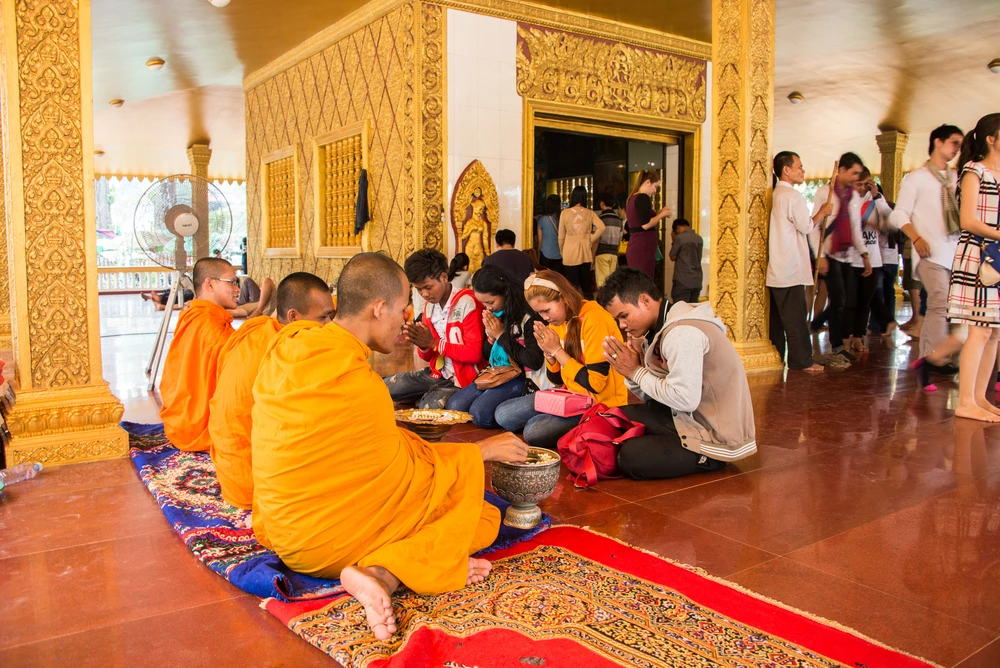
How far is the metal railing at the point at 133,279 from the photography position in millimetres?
20297

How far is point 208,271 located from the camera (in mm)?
4434

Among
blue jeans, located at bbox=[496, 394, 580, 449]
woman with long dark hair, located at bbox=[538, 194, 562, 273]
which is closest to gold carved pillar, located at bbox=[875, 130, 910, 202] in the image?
woman with long dark hair, located at bbox=[538, 194, 562, 273]

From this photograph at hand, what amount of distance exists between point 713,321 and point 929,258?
312 centimetres

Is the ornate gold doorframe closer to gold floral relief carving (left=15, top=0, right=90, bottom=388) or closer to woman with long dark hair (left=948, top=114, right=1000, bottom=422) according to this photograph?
woman with long dark hair (left=948, top=114, right=1000, bottom=422)

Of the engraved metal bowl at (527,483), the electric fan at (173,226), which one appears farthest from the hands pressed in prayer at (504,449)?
the electric fan at (173,226)

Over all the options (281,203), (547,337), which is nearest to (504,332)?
(547,337)

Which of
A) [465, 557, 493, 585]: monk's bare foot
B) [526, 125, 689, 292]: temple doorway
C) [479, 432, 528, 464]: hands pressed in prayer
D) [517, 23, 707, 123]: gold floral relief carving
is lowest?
[465, 557, 493, 585]: monk's bare foot

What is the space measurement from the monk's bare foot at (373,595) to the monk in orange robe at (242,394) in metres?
1.20

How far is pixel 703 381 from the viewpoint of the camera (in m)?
3.62

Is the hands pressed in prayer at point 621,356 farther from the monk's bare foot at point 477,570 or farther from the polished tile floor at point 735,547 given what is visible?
the monk's bare foot at point 477,570

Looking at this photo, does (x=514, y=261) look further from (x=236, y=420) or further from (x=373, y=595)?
(x=373, y=595)

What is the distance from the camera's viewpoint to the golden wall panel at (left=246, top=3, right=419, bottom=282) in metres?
8.07

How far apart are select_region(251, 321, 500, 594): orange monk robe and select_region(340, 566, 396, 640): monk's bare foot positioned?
76 mm

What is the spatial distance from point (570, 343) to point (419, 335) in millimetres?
1479
